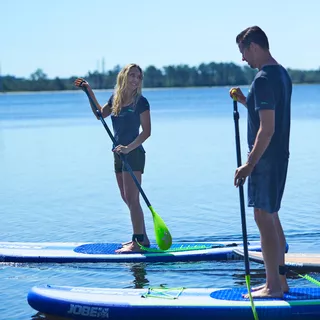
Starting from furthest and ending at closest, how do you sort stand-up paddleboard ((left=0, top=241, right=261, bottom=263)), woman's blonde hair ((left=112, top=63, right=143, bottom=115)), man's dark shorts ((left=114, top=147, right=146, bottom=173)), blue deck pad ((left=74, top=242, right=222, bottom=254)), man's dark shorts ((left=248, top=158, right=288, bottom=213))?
blue deck pad ((left=74, top=242, right=222, bottom=254)), stand-up paddleboard ((left=0, top=241, right=261, bottom=263)), man's dark shorts ((left=114, top=147, right=146, bottom=173)), woman's blonde hair ((left=112, top=63, right=143, bottom=115)), man's dark shorts ((left=248, top=158, right=288, bottom=213))

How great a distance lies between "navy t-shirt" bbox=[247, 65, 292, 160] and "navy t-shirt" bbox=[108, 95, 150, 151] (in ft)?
8.46

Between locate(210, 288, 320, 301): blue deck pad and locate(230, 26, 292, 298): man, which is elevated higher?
locate(230, 26, 292, 298): man

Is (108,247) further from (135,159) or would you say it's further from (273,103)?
(273,103)

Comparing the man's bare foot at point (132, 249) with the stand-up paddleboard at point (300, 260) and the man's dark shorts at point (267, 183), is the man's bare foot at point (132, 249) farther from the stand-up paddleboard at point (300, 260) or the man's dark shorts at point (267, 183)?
the man's dark shorts at point (267, 183)

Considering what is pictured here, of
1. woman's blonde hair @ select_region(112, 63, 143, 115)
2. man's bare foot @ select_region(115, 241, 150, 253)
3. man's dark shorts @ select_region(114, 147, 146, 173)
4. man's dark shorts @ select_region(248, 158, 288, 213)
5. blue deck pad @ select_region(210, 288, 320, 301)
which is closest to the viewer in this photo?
man's dark shorts @ select_region(248, 158, 288, 213)

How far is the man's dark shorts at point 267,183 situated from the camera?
6.16m

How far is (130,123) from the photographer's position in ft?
28.6

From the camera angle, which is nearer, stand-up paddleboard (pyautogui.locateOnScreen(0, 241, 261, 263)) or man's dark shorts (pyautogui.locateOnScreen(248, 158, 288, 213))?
man's dark shorts (pyautogui.locateOnScreen(248, 158, 288, 213))

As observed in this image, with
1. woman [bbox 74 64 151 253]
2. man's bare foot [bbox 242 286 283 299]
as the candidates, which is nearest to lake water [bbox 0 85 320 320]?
woman [bbox 74 64 151 253]

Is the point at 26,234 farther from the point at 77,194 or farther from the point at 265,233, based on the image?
the point at 265,233

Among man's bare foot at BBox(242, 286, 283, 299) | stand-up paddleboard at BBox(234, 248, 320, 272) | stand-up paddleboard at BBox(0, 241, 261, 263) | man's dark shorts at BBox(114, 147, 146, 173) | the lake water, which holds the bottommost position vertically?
the lake water

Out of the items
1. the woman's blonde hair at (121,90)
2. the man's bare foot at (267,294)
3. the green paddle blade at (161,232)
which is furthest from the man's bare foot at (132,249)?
the man's bare foot at (267,294)

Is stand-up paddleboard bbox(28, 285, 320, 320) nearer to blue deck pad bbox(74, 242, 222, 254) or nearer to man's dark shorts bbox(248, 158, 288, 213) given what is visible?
man's dark shorts bbox(248, 158, 288, 213)

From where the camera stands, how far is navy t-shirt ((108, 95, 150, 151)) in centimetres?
865
